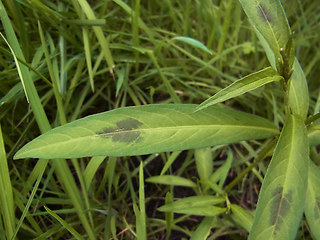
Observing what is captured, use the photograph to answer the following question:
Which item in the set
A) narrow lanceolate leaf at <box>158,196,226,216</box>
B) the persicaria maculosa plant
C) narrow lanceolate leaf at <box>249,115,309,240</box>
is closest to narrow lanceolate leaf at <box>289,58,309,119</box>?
the persicaria maculosa plant

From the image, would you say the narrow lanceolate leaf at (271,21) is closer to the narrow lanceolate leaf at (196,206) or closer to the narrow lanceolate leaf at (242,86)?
the narrow lanceolate leaf at (242,86)

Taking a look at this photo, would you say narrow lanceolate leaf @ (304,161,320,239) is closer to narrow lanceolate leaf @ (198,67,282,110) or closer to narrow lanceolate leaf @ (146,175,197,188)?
narrow lanceolate leaf @ (198,67,282,110)

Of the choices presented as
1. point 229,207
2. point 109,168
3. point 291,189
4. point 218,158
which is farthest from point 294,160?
point 218,158

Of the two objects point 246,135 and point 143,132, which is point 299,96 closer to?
point 246,135

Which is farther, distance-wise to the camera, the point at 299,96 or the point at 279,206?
the point at 299,96

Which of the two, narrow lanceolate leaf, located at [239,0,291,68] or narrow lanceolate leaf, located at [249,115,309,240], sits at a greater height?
narrow lanceolate leaf, located at [239,0,291,68]

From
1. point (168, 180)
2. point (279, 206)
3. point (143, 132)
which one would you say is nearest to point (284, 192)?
point (279, 206)

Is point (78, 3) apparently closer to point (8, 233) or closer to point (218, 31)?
point (218, 31)

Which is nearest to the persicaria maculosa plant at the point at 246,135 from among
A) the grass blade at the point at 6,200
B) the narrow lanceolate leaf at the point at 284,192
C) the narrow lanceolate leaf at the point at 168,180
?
the narrow lanceolate leaf at the point at 284,192
